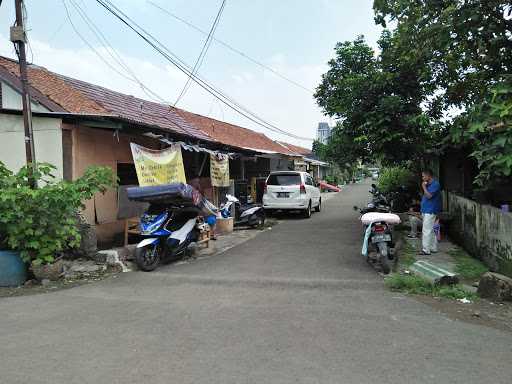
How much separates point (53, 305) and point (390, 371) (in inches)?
171

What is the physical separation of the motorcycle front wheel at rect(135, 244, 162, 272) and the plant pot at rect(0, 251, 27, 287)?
1799 millimetres

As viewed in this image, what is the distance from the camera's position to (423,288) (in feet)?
21.0

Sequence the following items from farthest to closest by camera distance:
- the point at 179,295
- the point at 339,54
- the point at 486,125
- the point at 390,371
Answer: the point at 339,54
the point at 179,295
the point at 486,125
the point at 390,371

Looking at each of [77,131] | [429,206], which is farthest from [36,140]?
[429,206]

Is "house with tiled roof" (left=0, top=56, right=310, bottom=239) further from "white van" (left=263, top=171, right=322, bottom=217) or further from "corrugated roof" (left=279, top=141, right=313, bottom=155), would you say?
"corrugated roof" (left=279, top=141, right=313, bottom=155)

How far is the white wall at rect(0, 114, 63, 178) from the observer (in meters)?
8.59

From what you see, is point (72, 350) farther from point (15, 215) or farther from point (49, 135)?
point (49, 135)

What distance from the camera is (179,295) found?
6234 mm

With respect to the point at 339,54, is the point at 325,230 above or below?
below

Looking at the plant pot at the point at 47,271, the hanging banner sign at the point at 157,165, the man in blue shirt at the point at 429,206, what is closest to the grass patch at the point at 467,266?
the man in blue shirt at the point at 429,206

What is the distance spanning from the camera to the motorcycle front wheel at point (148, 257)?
7805 mm

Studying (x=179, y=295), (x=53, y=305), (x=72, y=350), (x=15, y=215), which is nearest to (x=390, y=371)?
(x=72, y=350)

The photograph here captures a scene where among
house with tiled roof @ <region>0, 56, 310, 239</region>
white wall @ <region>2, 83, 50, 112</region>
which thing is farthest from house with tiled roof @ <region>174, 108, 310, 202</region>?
white wall @ <region>2, 83, 50, 112</region>

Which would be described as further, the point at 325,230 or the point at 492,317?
the point at 325,230
